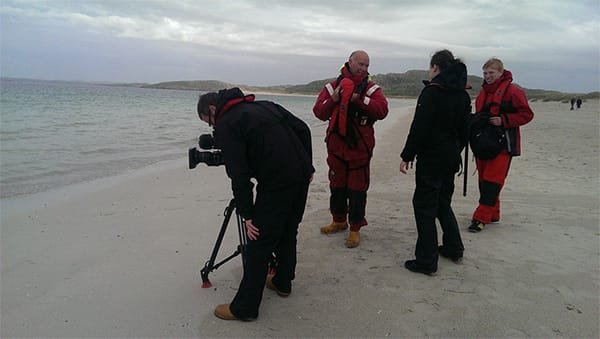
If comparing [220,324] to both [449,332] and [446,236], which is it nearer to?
[449,332]

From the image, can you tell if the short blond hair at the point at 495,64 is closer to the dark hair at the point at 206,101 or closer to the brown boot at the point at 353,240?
the brown boot at the point at 353,240

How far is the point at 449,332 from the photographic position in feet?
9.66

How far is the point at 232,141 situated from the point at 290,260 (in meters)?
1.15

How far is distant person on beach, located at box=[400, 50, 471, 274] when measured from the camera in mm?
3611

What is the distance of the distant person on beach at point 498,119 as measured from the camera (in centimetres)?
467

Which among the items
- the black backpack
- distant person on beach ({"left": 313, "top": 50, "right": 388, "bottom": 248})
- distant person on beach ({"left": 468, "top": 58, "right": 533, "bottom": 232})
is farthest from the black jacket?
distant person on beach ({"left": 468, "top": 58, "right": 533, "bottom": 232})

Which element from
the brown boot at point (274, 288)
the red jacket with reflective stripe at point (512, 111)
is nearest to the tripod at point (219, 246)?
the brown boot at point (274, 288)

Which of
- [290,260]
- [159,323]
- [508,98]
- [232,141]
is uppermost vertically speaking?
[508,98]

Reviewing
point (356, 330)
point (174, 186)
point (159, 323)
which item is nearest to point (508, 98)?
point (356, 330)

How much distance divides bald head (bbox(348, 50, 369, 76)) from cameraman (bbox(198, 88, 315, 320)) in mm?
1444

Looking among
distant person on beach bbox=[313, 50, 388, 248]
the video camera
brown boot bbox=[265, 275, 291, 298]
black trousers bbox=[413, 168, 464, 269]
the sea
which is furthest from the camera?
A: the sea

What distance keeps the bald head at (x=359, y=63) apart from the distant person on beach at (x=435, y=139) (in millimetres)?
760

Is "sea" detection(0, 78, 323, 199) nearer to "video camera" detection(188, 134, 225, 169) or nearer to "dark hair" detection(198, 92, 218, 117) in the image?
"video camera" detection(188, 134, 225, 169)

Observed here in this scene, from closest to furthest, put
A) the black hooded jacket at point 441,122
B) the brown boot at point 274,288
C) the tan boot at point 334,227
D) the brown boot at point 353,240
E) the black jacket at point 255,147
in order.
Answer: the black jacket at point 255,147 → the brown boot at point 274,288 → the black hooded jacket at point 441,122 → the brown boot at point 353,240 → the tan boot at point 334,227
